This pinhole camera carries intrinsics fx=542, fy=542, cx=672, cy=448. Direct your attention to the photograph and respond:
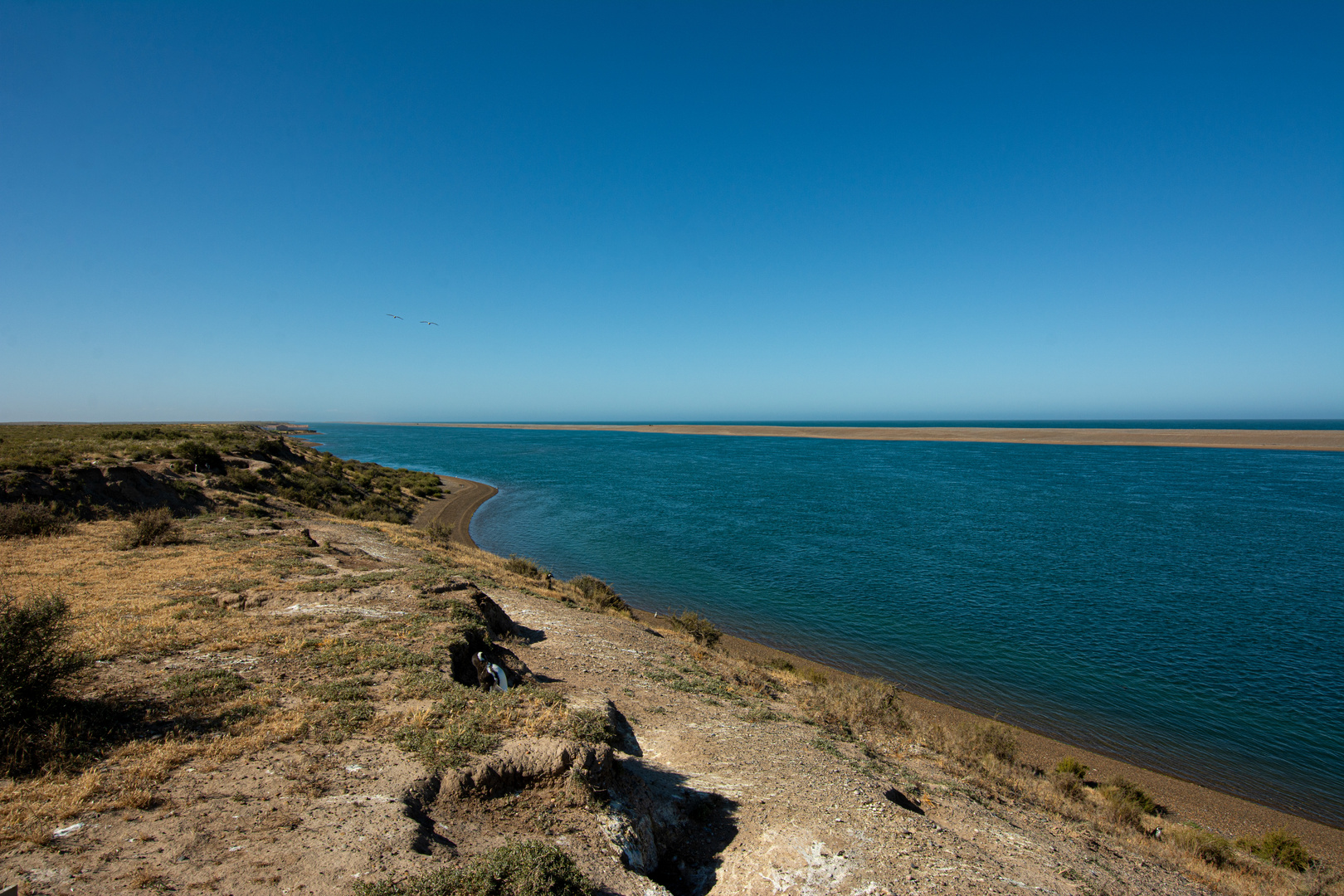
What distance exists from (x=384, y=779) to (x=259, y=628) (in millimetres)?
6509

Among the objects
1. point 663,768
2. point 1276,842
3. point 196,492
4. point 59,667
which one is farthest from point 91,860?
point 196,492

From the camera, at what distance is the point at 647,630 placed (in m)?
16.9

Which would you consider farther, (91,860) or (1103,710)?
(1103,710)

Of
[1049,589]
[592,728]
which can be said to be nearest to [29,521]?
[592,728]

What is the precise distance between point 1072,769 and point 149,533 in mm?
25901

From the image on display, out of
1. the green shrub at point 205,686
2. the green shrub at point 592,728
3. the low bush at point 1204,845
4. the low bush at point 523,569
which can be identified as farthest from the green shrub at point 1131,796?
the low bush at point 523,569

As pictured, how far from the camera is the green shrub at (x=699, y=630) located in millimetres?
17297

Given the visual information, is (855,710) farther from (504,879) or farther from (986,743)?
(504,879)

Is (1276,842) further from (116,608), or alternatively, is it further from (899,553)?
(116,608)

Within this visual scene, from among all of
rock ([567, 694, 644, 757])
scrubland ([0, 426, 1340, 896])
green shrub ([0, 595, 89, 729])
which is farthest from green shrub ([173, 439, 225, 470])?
rock ([567, 694, 644, 757])

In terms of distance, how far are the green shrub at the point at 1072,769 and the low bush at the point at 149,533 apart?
2509 cm

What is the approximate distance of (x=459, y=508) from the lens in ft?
145

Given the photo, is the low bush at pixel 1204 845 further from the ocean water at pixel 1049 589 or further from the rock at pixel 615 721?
the rock at pixel 615 721

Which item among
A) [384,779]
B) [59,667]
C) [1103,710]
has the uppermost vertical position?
[59,667]
